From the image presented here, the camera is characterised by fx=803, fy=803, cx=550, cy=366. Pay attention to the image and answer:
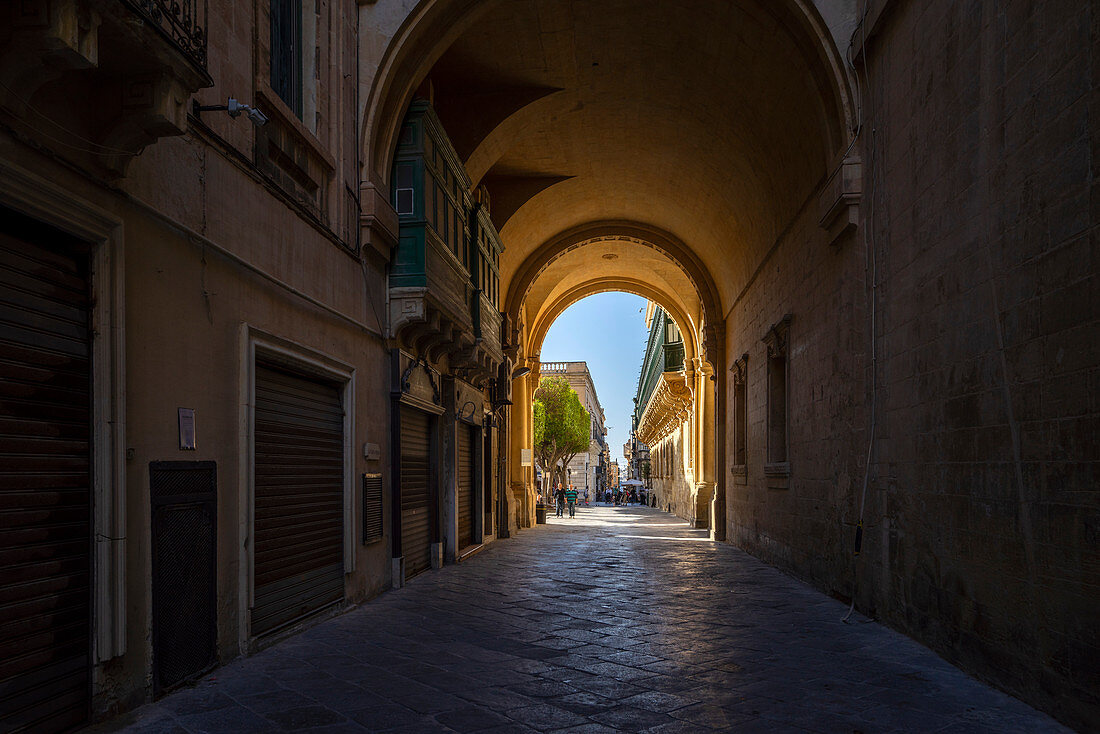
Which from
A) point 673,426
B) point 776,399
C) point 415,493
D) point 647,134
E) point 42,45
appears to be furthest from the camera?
point 673,426

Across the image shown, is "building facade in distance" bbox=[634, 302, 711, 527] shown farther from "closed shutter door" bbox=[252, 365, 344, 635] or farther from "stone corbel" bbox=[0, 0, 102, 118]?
"stone corbel" bbox=[0, 0, 102, 118]

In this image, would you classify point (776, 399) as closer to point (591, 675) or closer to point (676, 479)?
point (591, 675)

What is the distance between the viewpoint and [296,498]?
7.38 m

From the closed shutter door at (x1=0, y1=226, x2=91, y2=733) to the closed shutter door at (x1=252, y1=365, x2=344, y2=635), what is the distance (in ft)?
7.35

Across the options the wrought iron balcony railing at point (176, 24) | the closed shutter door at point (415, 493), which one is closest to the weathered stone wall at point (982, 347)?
the wrought iron balcony railing at point (176, 24)

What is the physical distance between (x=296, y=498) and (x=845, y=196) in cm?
632

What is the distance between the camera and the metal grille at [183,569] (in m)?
4.94

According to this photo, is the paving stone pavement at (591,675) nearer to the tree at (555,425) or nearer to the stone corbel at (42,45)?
the stone corbel at (42,45)

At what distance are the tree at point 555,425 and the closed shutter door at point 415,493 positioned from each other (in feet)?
117

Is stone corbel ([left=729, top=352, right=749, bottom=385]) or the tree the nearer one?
stone corbel ([left=729, top=352, right=749, bottom=385])

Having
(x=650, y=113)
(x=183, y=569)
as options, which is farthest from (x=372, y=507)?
(x=650, y=113)

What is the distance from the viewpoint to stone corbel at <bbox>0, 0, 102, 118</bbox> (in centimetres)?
348

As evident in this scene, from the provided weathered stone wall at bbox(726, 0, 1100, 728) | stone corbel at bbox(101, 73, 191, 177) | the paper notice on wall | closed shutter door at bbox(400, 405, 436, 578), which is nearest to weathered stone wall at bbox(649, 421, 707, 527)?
closed shutter door at bbox(400, 405, 436, 578)

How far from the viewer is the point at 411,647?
21.1 feet
